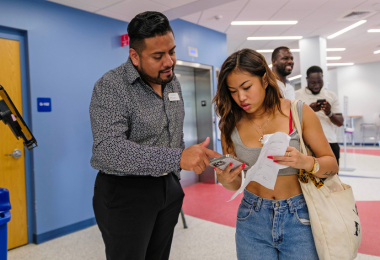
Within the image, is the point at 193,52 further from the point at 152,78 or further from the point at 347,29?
the point at 347,29

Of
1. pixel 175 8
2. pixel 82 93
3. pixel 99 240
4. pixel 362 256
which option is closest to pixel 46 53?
pixel 82 93

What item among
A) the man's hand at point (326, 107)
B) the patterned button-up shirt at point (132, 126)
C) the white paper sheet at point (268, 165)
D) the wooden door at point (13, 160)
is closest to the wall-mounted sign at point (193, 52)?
the man's hand at point (326, 107)

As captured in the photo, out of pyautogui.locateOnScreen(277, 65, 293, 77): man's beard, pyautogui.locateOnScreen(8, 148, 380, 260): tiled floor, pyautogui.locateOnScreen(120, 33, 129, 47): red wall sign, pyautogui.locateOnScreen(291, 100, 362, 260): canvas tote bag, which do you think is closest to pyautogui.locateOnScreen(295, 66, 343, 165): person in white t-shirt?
pyautogui.locateOnScreen(277, 65, 293, 77): man's beard

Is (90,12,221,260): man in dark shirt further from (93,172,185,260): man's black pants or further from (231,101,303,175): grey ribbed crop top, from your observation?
(231,101,303,175): grey ribbed crop top

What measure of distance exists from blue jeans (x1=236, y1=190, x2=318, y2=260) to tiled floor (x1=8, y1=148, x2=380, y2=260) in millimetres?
1574

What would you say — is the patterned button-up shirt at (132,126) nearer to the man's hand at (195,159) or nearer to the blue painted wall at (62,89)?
the man's hand at (195,159)

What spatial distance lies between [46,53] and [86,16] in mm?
758

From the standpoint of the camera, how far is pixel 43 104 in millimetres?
3254

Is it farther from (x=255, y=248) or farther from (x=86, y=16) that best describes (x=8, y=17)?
(x=255, y=248)

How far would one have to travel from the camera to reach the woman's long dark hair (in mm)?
1336

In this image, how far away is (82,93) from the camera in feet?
11.9

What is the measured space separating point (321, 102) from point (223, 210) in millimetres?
1950

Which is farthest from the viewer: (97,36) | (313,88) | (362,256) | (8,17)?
(97,36)

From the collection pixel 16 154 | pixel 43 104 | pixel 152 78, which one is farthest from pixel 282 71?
pixel 16 154
